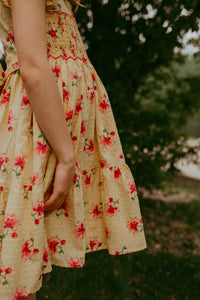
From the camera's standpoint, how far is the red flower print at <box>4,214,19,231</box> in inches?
36.2

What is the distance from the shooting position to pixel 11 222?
0.92 m

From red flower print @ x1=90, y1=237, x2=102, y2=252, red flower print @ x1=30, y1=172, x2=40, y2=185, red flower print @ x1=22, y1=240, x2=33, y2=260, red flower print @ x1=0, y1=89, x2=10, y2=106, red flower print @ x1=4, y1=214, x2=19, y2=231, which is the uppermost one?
red flower print @ x1=0, y1=89, x2=10, y2=106

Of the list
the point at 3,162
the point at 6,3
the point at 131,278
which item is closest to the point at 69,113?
the point at 3,162

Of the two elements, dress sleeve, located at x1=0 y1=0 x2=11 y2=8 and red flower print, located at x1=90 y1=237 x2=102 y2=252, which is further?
red flower print, located at x1=90 y1=237 x2=102 y2=252

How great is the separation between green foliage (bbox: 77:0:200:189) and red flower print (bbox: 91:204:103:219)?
0.91 meters

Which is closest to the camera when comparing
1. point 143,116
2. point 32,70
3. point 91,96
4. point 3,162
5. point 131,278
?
point 32,70

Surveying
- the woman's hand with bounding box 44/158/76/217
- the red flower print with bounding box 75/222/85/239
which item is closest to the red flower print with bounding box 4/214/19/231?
the woman's hand with bounding box 44/158/76/217

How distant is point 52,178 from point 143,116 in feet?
6.02

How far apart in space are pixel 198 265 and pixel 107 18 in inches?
82.5

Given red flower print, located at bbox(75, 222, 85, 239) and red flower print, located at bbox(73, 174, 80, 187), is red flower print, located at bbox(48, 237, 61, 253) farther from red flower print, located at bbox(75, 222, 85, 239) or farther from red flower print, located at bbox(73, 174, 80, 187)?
red flower print, located at bbox(73, 174, 80, 187)

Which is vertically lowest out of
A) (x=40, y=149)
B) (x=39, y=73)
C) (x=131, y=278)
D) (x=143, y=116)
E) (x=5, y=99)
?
(x=131, y=278)

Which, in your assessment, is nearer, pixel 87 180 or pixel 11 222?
pixel 11 222

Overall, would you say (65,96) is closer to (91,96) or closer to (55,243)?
(91,96)

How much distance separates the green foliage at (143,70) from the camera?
1.71 m
